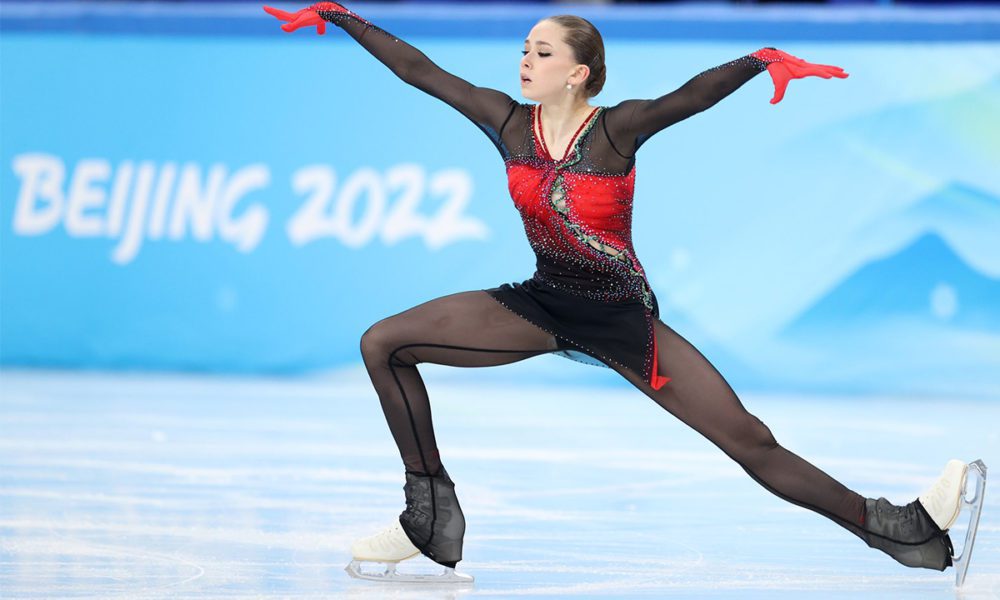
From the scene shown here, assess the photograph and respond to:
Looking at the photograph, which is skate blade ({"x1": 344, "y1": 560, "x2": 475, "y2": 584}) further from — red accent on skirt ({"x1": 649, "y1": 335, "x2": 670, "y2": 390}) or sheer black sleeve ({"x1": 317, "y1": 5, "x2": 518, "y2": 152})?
sheer black sleeve ({"x1": 317, "y1": 5, "x2": 518, "y2": 152})

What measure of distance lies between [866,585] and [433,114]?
201 inches

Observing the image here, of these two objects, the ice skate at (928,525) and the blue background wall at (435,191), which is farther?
the blue background wall at (435,191)

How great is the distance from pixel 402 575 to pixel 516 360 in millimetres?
583

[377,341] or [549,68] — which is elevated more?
[549,68]

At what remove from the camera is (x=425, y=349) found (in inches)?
144

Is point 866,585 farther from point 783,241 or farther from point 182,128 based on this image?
point 182,128

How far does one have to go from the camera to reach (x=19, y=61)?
870 centimetres

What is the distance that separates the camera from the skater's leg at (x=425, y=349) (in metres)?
3.64

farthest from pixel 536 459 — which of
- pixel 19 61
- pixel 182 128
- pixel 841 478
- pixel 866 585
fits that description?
pixel 19 61

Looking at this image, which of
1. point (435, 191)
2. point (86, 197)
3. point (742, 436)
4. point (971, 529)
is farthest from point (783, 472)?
point (86, 197)

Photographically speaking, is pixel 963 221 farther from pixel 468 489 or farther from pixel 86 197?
pixel 86 197

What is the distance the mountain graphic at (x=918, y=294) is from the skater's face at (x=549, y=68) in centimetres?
426

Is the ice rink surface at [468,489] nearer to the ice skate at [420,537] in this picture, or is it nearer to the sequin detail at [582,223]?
the ice skate at [420,537]

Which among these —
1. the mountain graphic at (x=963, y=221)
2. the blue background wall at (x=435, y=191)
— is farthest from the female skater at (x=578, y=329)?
the mountain graphic at (x=963, y=221)
